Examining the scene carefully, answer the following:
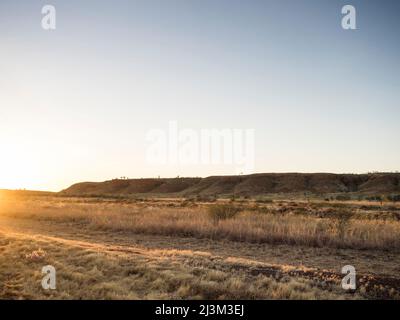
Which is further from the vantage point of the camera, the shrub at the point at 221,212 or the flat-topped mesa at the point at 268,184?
the flat-topped mesa at the point at 268,184

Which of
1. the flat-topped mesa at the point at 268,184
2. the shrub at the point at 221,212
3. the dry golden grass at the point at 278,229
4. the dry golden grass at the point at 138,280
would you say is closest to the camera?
the dry golden grass at the point at 138,280

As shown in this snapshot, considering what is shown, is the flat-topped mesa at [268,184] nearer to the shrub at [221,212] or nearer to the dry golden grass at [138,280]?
the shrub at [221,212]

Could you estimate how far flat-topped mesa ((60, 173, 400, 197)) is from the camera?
Answer: 285 feet

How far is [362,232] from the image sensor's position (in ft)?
50.1

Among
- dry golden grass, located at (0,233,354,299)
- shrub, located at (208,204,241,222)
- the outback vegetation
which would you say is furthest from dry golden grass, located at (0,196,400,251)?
dry golden grass, located at (0,233,354,299)

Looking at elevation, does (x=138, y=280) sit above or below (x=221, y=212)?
below

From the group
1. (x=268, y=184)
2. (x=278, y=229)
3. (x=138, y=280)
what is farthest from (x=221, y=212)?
(x=268, y=184)

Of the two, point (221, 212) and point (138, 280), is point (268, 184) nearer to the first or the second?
point (221, 212)

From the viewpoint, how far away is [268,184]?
99938 mm

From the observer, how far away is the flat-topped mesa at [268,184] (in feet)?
285

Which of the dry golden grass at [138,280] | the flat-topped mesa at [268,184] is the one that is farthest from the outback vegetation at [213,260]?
the flat-topped mesa at [268,184]

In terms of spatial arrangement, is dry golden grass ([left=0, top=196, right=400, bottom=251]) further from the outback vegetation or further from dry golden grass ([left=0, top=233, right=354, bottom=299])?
dry golden grass ([left=0, top=233, right=354, bottom=299])
